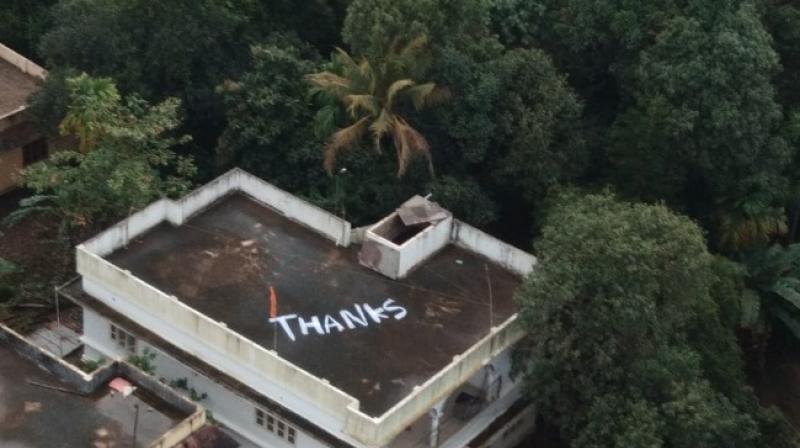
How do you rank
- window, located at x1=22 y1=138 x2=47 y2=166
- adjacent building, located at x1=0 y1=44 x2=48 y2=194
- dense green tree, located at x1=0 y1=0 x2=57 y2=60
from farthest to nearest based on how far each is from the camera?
dense green tree, located at x1=0 y1=0 x2=57 y2=60 → window, located at x1=22 y1=138 x2=47 y2=166 → adjacent building, located at x1=0 y1=44 x2=48 y2=194

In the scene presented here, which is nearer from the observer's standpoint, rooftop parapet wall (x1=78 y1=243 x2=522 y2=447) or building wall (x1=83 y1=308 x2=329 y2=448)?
rooftop parapet wall (x1=78 y1=243 x2=522 y2=447)

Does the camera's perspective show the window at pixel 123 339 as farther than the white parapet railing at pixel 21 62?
No

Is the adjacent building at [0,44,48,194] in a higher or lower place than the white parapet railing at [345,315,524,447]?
lower

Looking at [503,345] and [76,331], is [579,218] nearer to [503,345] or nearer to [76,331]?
[503,345]

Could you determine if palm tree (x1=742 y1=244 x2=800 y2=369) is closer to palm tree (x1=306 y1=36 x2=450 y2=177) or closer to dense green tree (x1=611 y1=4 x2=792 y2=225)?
dense green tree (x1=611 y1=4 x2=792 y2=225)

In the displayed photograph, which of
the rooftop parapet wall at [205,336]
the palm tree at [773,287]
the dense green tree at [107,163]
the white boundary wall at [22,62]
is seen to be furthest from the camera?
the white boundary wall at [22,62]

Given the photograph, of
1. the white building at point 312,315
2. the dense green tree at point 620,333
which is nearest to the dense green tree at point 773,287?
the dense green tree at point 620,333

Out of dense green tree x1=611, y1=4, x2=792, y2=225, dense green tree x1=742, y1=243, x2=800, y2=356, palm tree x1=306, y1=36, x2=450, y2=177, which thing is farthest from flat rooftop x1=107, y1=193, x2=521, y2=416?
dense green tree x1=742, y1=243, x2=800, y2=356

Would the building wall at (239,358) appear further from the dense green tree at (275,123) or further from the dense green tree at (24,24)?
the dense green tree at (24,24)
